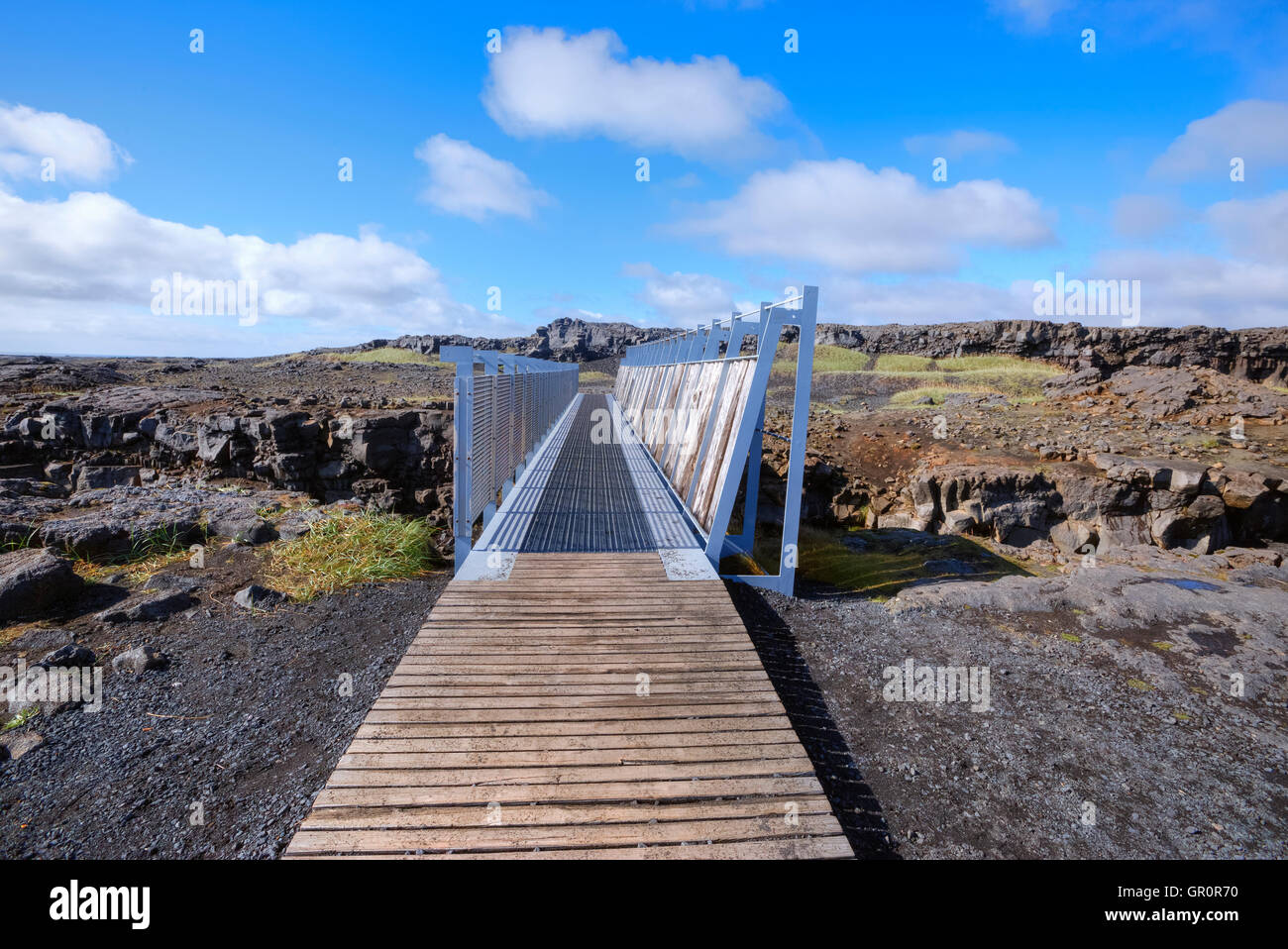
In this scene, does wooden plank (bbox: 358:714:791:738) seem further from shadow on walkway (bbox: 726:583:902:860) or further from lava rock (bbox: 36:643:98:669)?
lava rock (bbox: 36:643:98:669)

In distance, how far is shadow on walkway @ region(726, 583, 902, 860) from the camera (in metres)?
2.72

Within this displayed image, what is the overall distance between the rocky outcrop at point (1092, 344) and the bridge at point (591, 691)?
36252 millimetres

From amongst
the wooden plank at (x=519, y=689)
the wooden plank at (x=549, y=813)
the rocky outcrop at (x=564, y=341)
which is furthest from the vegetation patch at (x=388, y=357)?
the wooden plank at (x=549, y=813)

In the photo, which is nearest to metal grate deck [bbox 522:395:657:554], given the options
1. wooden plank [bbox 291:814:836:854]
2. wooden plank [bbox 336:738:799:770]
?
wooden plank [bbox 336:738:799:770]

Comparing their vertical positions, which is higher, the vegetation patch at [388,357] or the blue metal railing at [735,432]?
the vegetation patch at [388,357]

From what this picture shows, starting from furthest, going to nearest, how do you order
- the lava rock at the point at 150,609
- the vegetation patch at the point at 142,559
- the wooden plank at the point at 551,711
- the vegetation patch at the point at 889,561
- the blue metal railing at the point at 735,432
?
1. the vegetation patch at the point at 889,561
2. the vegetation patch at the point at 142,559
3. the blue metal railing at the point at 735,432
4. the lava rock at the point at 150,609
5. the wooden plank at the point at 551,711

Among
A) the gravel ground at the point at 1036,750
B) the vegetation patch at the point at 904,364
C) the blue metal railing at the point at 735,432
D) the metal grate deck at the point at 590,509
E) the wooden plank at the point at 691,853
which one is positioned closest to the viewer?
the wooden plank at the point at 691,853

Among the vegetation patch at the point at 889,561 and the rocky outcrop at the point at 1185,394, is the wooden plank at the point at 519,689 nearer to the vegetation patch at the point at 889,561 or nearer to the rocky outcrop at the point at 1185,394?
the vegetation patch at the point at 889,561

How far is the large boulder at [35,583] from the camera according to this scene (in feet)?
15.0
